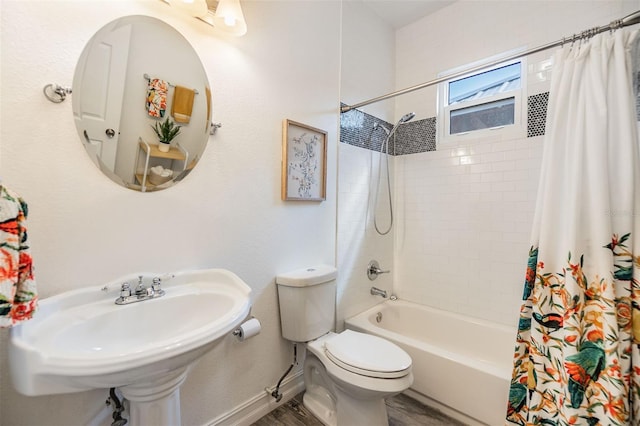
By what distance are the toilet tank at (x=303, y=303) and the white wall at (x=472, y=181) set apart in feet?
3.58

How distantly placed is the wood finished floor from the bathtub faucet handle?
848 millimetres

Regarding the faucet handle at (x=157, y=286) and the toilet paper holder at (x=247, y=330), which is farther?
the toilet paper holder at (x=247, y=330)

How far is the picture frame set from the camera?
1627mm

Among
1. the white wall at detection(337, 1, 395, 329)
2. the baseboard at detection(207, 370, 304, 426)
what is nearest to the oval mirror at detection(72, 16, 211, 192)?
the white wall at detection(337, 1, 395, 329)

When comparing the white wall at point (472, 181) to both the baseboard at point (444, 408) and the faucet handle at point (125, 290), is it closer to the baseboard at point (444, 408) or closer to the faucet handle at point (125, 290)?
the baseboard at point (444, 408)

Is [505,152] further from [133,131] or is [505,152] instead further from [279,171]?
[133,131]

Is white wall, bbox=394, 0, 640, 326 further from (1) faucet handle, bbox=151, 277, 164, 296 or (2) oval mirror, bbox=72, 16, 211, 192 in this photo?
(1) faucet handle, bbox=151, 277, 164, 296

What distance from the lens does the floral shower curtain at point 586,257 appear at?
102cm

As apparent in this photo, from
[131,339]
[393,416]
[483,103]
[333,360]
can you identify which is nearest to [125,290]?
[131,339]

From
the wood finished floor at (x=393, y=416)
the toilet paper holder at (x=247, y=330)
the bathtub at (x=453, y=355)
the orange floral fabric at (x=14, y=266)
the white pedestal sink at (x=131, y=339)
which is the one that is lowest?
the wood finished floor at (x=393, y=416)

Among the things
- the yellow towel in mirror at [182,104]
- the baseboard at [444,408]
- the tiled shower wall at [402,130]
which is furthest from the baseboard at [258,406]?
the tiled shower wall at [402,130]

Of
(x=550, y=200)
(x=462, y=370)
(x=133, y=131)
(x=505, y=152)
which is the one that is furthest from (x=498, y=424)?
(x=133, y=131)

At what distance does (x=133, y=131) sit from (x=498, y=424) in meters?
2.19

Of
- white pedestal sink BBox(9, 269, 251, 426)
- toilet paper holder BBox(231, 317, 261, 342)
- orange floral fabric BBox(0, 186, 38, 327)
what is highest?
orange floral fabric BBox(0, 186, 38, 327)
